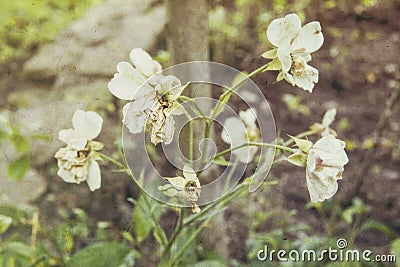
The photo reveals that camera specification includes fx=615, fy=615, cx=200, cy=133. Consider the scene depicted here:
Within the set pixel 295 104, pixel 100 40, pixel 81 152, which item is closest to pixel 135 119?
pixel 81 152

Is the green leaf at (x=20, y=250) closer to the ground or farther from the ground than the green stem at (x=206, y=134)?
closer to the ground

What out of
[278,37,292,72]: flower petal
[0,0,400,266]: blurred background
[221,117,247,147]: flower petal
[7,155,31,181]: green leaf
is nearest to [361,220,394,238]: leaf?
[0,0,400,266]: blurred background

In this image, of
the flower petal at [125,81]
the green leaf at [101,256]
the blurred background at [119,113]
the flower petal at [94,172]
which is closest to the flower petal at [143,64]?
the flower petal at [125,81]

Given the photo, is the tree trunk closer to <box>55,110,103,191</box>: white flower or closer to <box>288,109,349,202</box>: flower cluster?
<box>55,110,103,191</box>: white flower

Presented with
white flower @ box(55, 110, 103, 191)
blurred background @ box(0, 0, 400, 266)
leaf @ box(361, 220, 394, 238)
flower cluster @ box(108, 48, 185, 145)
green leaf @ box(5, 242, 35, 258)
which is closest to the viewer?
flower cluster @ box(108, 48, 185, 145)

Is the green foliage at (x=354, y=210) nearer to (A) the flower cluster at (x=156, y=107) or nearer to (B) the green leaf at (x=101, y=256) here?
(B) the green leaf at (x=101, y=256)

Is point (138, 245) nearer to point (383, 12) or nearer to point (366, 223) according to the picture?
point (366, 223)
